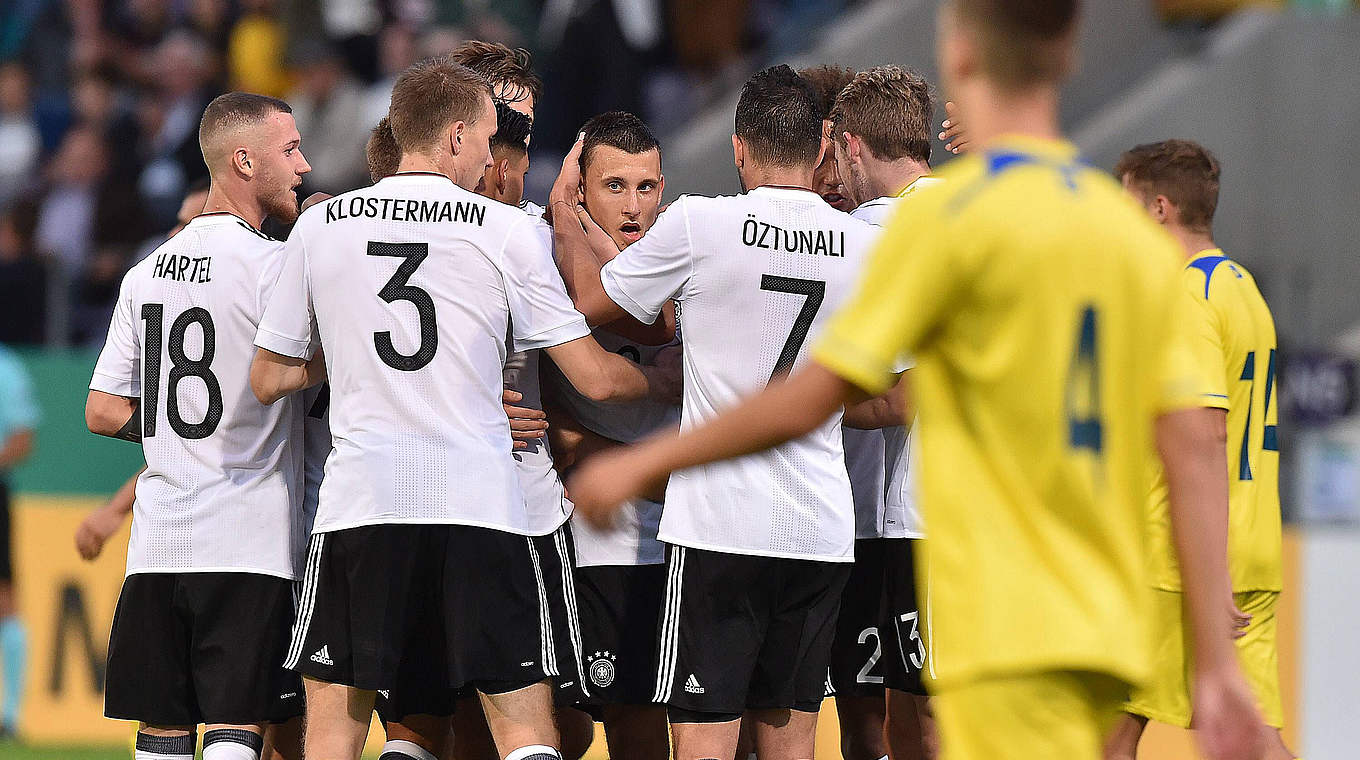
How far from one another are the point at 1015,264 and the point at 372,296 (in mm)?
2654

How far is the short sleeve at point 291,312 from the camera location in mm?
5066

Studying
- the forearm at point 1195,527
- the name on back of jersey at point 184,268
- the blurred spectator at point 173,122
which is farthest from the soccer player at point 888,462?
the blurred spectator at point 173,122

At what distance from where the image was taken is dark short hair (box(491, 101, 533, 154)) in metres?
5.76

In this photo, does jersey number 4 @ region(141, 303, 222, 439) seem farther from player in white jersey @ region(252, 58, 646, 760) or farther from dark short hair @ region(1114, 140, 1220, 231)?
dark short hair @ region(1114, 140, 1220, 231)

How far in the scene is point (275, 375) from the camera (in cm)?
515

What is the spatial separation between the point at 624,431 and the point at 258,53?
968 cm

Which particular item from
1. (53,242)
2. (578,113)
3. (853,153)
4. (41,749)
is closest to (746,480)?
(853,153)

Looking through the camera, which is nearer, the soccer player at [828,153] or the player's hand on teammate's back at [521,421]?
the player's hand on teammate's back at [521,421]

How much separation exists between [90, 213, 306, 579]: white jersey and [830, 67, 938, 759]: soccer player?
1.99 metres

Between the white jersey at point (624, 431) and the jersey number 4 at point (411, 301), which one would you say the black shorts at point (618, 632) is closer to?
the white jersey at point (624, 431)

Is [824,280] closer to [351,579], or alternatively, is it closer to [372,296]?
[372,296]

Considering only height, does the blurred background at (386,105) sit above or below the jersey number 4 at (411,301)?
above

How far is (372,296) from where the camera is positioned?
16.1 feet

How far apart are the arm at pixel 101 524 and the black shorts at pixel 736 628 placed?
7.85 ft
